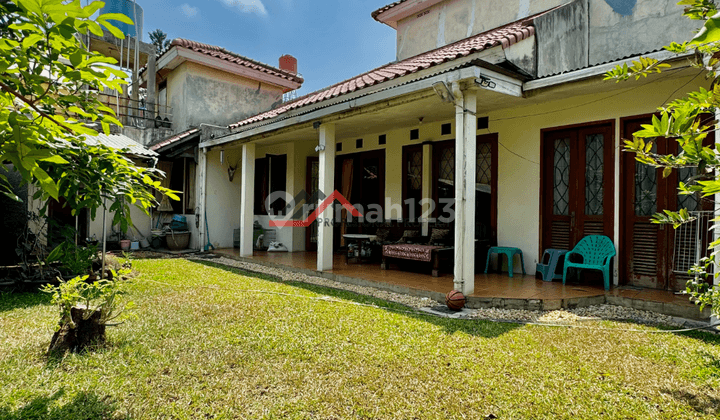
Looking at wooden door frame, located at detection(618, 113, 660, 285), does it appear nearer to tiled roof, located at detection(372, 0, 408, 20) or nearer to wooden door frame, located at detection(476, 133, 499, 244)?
wooden door frame, located at detection(476, 133, 499, 244)

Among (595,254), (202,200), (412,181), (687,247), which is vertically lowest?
(595,254)

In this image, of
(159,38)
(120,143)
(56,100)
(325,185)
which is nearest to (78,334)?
(56,100)

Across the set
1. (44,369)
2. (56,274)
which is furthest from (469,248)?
(56,274)

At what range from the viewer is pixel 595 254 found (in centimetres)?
645

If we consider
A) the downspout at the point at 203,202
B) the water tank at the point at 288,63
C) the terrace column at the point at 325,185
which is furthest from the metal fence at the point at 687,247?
the water tank at the point at 288,63

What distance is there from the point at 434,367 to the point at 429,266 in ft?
15.4

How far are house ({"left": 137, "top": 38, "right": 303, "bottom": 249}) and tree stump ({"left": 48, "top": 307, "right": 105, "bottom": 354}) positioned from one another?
8.28m

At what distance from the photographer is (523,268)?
7.39 m

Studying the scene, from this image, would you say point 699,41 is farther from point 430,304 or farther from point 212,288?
point 212,288

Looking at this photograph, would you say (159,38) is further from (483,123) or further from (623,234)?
(623,234)

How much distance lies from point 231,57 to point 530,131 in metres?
10.9

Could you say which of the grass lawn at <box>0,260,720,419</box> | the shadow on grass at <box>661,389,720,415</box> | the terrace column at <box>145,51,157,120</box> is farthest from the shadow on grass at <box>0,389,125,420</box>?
the terrace column at <box>145,51,157,120</box>

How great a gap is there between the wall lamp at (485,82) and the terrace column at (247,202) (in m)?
6.68

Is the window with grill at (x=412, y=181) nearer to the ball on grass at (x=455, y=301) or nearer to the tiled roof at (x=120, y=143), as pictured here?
the ball on grass at (x=455, y=301)
